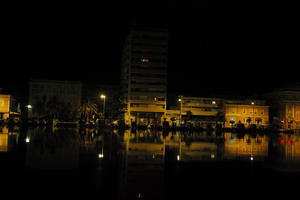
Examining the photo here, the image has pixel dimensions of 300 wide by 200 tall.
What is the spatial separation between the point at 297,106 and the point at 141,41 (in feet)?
182

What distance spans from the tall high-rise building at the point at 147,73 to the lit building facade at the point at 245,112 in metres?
20.1

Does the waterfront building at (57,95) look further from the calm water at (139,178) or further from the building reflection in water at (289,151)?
the calm water at (139,178)

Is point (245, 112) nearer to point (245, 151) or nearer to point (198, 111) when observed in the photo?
point (198, 111)

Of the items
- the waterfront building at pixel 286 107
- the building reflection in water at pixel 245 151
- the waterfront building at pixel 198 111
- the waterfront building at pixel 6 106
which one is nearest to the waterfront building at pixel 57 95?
the waterfront building at pixel 6 106

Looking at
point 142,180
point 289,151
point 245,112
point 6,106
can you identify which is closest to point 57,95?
point 6,106

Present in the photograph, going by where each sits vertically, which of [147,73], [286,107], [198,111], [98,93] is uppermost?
[147,73]

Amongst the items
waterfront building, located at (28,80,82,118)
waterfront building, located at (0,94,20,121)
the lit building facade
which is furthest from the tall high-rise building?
waterfront building, located at (0,94,20,121)

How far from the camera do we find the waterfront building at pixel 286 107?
333ft

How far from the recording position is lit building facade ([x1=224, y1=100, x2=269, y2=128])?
96.2 m

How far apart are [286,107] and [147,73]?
46395 millimetres

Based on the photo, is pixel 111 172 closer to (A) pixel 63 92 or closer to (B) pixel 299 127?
(A) pixel 63 92

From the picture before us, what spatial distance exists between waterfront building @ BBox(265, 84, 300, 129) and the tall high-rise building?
123 ft

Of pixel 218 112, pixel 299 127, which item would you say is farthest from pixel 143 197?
pixel 299 127

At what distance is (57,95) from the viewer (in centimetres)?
9975
